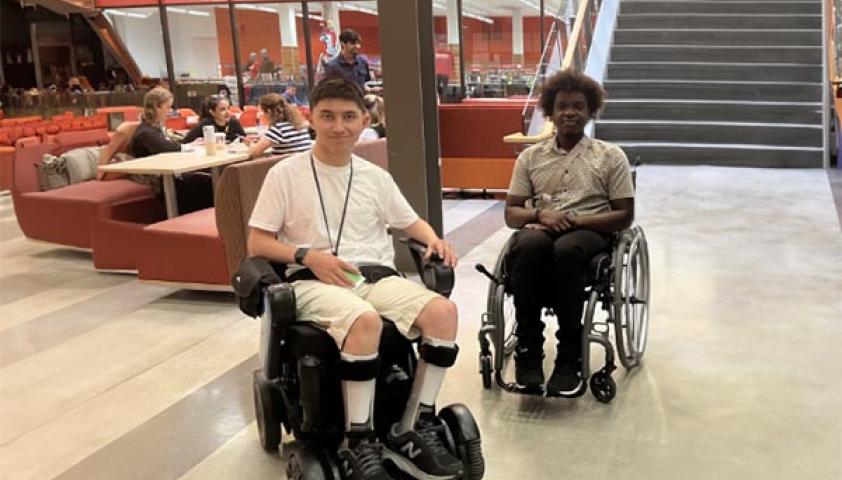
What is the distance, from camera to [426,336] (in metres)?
2.23

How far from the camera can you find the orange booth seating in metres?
6.91

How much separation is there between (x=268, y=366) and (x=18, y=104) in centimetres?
1418

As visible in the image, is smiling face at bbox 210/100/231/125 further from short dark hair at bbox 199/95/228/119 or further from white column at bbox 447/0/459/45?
white column at bbox 447/0/459/45

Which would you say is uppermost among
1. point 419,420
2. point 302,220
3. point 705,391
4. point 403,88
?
point 403,88

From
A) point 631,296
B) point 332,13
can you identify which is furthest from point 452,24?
point 631,296

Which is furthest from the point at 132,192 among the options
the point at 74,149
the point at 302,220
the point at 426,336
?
the point at 426,336

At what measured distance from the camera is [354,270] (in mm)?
2336

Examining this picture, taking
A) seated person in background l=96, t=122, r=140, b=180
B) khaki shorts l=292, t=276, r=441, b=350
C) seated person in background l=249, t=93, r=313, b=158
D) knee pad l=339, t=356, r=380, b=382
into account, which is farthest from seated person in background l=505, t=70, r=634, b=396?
seated person in background l=96, t=122, r=140, b=180

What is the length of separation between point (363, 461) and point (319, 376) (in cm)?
26

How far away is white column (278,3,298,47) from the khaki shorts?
11878 mm

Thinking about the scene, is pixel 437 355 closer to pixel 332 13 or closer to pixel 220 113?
pixel 220 113


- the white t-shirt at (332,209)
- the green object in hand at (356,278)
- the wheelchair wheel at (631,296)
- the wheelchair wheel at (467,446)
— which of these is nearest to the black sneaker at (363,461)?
the wheelchair wheel at (467,446)

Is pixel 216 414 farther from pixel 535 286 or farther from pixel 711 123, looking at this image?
pixel 711 123

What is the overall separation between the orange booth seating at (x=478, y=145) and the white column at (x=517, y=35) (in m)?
3.53
